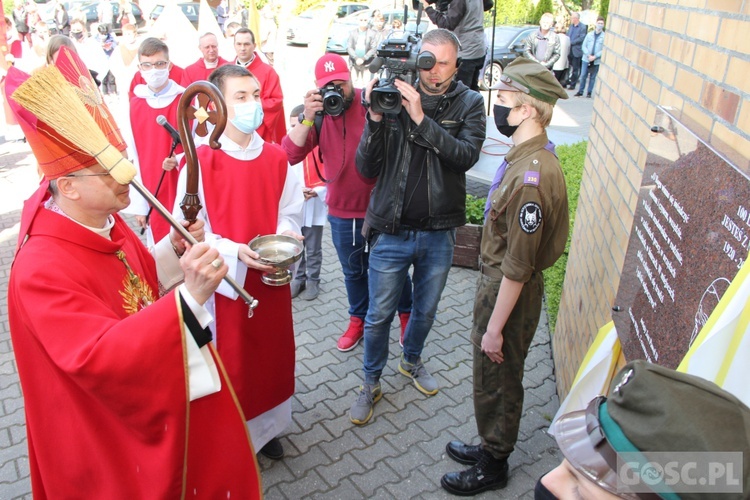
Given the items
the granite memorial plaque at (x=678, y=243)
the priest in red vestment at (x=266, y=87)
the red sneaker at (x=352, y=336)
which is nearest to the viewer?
the granite memorial plaque at (x=678, y=243)

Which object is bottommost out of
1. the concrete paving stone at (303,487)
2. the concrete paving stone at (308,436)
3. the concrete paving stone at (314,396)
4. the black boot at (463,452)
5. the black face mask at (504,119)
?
the concrete paving stone at (314,396)

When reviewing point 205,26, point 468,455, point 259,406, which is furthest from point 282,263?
point 205,26

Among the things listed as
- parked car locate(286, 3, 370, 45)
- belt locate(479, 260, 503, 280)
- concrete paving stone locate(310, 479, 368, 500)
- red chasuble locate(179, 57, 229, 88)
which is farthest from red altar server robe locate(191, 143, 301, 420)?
parked car locate(286, 3, 370, 45)

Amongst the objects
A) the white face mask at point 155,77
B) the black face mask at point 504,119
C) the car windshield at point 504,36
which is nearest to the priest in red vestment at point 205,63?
the white face mask at point 155,77

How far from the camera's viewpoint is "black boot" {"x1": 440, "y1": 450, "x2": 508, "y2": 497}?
11.0ft

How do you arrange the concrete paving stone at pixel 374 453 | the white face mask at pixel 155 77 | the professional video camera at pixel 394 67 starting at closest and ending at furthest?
the professional video camera at pixel 394 67 < the concrete paving stone at pixel 374 453 < the white face mask at pixel 155 77

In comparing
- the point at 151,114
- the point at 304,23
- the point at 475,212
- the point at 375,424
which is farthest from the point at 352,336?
the point at 304,23

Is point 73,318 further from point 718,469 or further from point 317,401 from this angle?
point 317,401

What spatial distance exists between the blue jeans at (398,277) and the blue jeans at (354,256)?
625mm

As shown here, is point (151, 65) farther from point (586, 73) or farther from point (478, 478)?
point (586, 73)

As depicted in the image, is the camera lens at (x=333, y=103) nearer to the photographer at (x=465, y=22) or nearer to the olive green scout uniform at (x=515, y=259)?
the olive green scout uniform at (x=515, y=259)

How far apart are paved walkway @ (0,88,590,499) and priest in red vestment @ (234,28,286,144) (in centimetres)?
210

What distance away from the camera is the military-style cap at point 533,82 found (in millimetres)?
2883

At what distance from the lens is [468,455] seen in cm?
357
